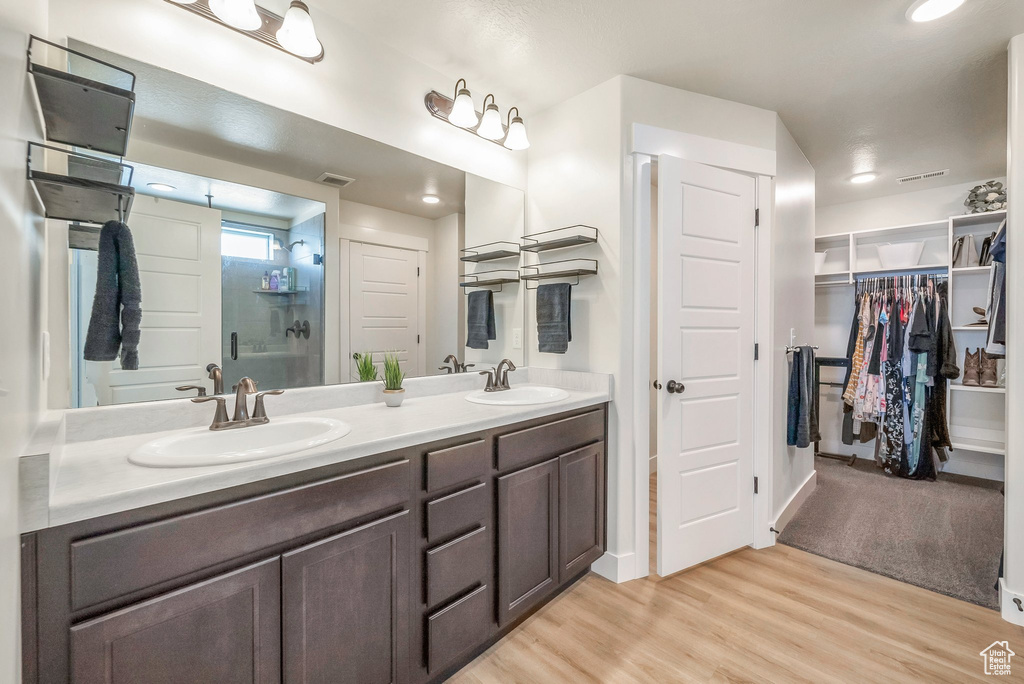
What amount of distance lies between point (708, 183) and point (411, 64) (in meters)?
1.59

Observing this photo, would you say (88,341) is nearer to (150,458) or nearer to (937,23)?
(150,458)

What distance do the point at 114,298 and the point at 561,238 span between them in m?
1.85

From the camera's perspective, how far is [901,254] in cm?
377

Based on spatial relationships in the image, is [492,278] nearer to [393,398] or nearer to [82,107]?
[393,398]

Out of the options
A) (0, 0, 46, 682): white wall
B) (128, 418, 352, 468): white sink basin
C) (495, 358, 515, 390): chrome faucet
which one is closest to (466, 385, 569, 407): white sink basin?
(495, 358, 515, 390): chrome faucet

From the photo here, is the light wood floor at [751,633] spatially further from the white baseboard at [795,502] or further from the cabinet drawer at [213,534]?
the cabinet drawer at [213,534]

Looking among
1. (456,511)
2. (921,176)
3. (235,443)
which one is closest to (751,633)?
(456,511)

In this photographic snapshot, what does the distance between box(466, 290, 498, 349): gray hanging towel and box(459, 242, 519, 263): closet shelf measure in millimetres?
185

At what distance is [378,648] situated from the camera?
125 cm

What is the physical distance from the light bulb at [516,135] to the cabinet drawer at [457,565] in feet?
6.09

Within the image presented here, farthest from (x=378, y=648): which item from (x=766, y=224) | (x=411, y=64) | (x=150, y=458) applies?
(x=766, y=224)

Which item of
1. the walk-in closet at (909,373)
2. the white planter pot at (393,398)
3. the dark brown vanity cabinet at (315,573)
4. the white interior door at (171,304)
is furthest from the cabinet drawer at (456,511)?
the walk-in closet at (909,373)

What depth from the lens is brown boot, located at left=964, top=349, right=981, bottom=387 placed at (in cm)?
345

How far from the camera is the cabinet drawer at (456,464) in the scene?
4.61 feet
